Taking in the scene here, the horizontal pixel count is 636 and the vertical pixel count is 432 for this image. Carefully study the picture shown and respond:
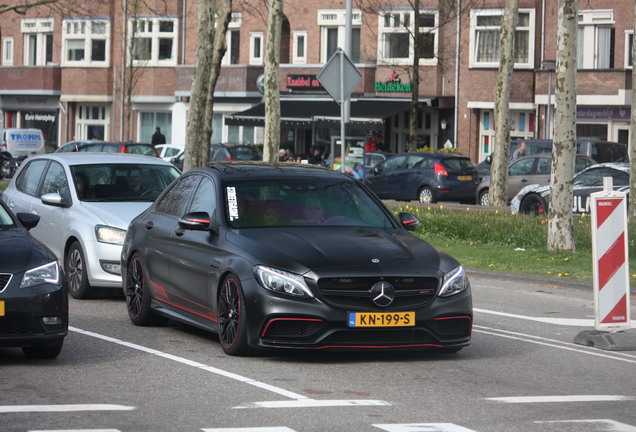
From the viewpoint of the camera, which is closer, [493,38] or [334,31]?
[493,38]

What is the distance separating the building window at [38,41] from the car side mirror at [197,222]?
5643 centimetres

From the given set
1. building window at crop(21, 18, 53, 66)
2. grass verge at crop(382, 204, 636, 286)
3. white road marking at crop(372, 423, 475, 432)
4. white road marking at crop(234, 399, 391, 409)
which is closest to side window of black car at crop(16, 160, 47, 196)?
grass verge at crop(382, 204, 636, 286)

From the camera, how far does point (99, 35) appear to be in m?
63.0

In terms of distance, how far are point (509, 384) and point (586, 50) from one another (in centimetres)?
4061

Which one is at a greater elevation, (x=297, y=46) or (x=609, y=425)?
(x=297, y=46)

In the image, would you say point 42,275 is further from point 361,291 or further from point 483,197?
point 483,197

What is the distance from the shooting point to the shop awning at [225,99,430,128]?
50.5m

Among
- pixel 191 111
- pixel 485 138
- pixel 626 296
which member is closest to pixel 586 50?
pixel 485 138

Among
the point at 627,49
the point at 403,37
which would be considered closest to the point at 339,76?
the point at 627,49

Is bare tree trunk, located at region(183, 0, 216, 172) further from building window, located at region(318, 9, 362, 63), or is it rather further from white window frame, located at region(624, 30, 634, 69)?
building window, located at region(318, 9, 362, 63)

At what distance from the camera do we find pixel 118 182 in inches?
605

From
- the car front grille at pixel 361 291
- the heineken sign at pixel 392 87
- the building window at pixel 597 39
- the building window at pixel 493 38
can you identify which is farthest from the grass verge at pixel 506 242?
the heineken sign at pixel 392 87

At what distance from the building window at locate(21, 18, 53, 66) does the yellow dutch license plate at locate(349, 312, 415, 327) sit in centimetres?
5793

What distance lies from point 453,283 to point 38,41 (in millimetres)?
58662
